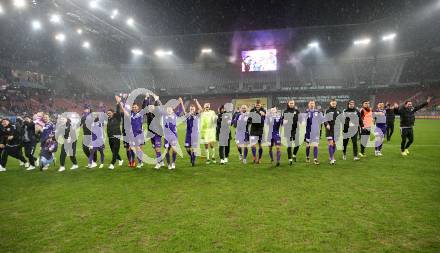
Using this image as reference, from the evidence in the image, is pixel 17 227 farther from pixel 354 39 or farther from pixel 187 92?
pixel 354 39

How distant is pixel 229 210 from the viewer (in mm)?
6539

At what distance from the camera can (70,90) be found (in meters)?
52.2

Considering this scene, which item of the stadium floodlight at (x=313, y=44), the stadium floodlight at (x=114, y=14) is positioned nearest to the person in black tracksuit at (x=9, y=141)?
the stadium floodlight at (x=114, y=14)

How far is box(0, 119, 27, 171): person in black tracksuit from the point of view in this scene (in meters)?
12.1

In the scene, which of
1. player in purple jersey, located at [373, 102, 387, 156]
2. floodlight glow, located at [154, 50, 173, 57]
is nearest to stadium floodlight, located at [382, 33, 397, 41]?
floodlight glow, located at [154, 50, 173, 57]

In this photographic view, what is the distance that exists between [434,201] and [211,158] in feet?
28.3

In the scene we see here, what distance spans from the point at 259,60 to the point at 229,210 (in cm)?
5036

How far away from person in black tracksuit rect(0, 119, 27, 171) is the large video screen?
150ft

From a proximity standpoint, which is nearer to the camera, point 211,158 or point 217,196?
point 217,196

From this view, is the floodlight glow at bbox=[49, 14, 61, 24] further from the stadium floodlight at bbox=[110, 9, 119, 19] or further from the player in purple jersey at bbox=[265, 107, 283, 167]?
the player in purple jersey at bbox=[265, 107, 283, 167]

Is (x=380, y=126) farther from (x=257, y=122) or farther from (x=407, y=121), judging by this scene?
(x=257, y=122)

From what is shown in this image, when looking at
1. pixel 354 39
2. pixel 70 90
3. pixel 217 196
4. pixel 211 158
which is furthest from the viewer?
pixel 354 39

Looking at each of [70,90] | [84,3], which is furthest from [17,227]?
[70,90]

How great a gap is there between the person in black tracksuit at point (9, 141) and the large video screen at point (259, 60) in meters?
45.9
